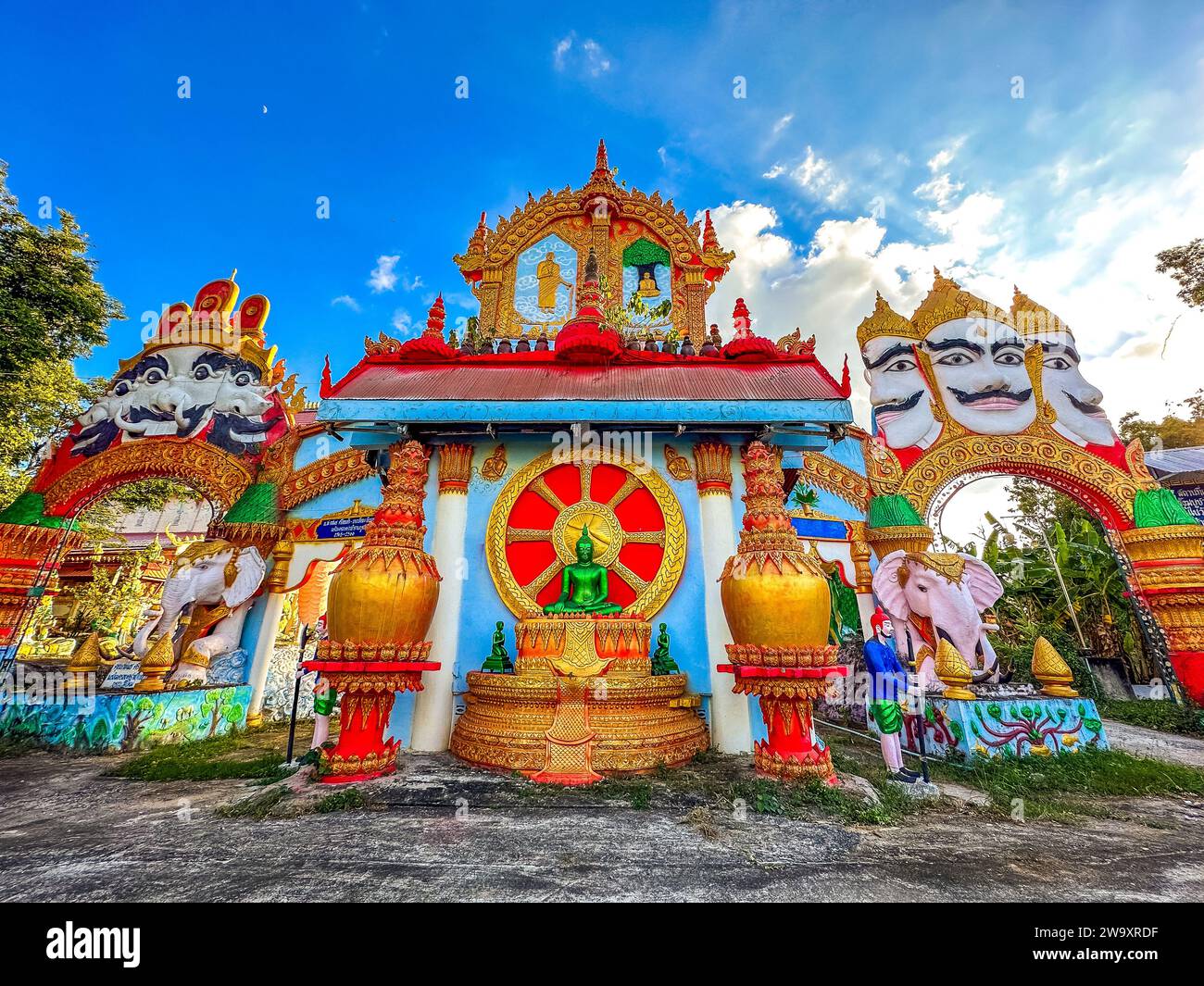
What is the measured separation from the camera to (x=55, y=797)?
577 cm

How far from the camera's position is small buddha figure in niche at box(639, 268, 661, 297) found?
11.6 meters

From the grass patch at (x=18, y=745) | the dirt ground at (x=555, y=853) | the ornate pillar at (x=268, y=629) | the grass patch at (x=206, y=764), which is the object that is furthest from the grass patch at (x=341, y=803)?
the grass patch at (x=18, y=745)

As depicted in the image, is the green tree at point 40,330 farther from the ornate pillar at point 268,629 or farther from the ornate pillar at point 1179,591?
the ornate pillar at point 1179,591

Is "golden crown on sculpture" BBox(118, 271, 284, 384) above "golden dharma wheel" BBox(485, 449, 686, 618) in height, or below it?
above

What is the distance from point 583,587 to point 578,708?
1.71 meters

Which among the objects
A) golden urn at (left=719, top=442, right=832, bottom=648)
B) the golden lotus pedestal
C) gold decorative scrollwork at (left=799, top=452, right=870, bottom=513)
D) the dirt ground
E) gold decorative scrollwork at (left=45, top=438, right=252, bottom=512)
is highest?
gold decorative scrollwork at (left=45, top=438, right=252, bottom=512)

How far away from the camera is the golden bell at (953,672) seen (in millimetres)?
7625

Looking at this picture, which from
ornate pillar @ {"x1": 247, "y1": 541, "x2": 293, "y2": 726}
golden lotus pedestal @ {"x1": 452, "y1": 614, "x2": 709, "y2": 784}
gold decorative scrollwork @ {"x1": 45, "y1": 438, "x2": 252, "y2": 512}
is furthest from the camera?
gold decorative scrollwork @ {"x1": 45, "y1": 438, "x2": 252, "y2": 512}

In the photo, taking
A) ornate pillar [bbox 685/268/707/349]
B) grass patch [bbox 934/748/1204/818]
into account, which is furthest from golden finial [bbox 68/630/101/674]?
grass patch [bbox 934/748/1204/818]

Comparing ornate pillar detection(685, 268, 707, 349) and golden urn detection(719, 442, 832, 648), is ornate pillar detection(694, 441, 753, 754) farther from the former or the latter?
ornate pillar detection(685, 268, 707, 349)

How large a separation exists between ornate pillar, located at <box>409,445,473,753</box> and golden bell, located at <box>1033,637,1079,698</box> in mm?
9198
